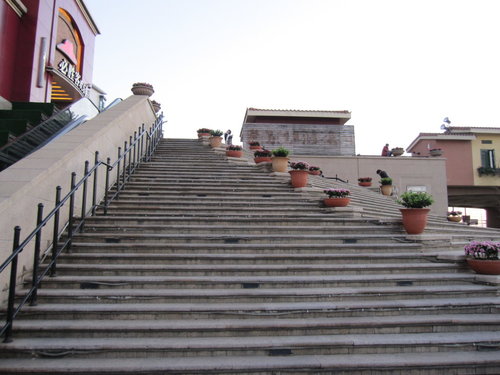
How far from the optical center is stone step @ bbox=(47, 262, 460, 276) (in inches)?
176

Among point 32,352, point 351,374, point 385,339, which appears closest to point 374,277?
point 385,339

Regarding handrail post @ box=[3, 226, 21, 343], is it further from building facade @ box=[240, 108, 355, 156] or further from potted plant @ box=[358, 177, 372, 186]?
building facade @ box=[240, 108, 355, 156]

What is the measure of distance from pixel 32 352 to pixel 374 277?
12.3 ft

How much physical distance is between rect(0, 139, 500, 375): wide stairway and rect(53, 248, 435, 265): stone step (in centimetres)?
1

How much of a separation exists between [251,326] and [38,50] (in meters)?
12.9

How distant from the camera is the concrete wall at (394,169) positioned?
16.8 m

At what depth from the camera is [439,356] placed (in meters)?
3.40

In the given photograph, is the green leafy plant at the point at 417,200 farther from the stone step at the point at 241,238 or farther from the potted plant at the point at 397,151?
the potted plant at the point at 397,151

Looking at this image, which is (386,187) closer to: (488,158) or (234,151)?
(234,151)

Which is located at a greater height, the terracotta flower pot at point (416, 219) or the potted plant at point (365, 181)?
the potted plant at point (365, 181)

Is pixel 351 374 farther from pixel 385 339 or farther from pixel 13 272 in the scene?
pixel 13 272

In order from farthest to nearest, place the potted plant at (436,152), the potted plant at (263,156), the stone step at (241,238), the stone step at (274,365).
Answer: the potted plant at (436,152) → the potted plant at (263,156) → the stone step at (241,238) → the stone step at (274,365)

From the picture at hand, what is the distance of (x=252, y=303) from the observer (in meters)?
4.07

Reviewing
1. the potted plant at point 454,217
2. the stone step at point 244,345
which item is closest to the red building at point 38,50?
the stone step at point 244,345
